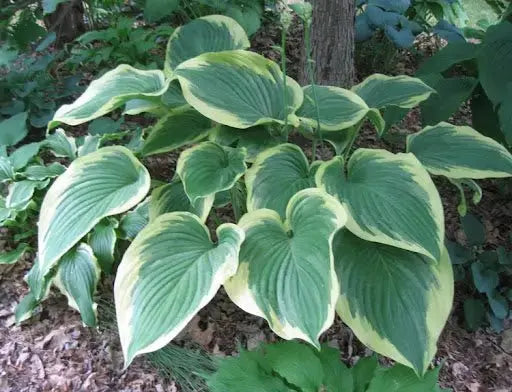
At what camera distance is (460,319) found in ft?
5.16

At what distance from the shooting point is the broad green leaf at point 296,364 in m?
1.03

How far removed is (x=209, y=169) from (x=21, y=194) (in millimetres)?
615

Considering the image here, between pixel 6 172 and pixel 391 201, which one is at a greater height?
pixel 391 201

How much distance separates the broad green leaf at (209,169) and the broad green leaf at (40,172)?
522 mm

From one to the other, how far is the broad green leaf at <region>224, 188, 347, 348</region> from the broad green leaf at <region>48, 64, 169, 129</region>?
41cm

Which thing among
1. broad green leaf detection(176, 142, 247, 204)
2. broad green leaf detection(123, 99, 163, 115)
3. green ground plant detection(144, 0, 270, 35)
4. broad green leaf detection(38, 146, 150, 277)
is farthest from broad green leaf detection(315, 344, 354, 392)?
green ground plant detection(144, 0, 270, 35)

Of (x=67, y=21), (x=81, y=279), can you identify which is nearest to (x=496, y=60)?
(x=81, y=279)

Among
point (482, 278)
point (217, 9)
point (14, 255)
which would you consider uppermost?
point (217, 9)

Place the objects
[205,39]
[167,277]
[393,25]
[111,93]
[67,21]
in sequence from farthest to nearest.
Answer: [67,21] → [393,25] → [205,39] → [111,93] → [167,277]

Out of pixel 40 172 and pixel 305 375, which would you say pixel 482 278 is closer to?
pixel 305 375

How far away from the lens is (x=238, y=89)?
1.32 metres

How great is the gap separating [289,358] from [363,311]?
181mm

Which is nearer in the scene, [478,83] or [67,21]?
[478,83]

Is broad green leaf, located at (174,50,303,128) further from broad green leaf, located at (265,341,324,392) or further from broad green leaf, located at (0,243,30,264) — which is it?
broad green leaf, located at (0,243,30,264)
